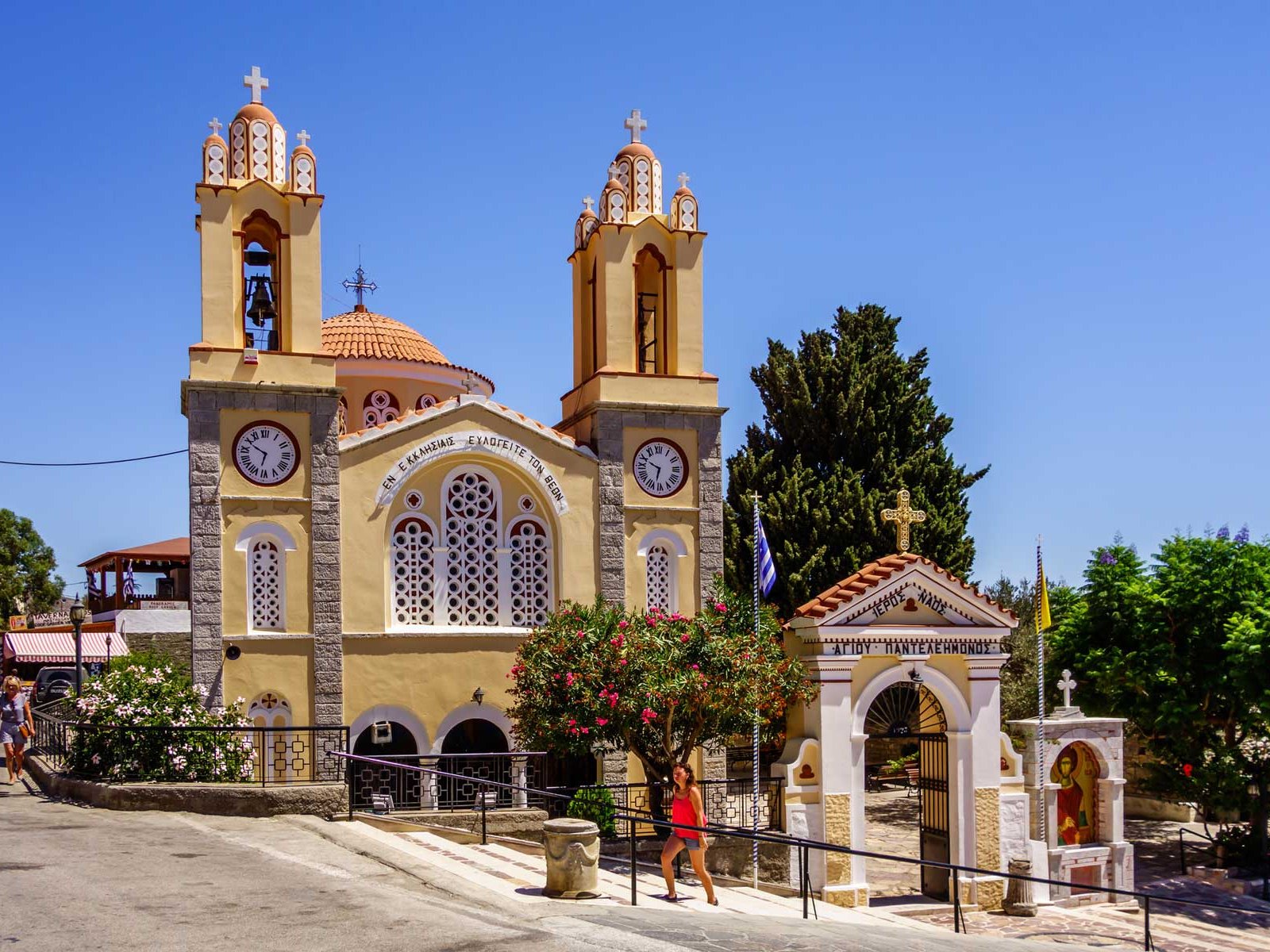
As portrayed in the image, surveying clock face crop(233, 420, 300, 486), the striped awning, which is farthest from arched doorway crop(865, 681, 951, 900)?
the striped awning

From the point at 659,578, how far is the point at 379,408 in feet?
Answer: 25.0

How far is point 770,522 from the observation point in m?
30.5

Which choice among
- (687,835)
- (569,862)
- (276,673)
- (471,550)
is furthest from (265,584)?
(569,862)

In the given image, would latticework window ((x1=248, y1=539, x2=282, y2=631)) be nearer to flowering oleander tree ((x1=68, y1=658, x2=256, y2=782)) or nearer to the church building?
the church building

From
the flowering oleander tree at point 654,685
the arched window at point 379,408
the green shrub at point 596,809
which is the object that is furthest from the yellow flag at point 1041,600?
the arched window at point 379,408

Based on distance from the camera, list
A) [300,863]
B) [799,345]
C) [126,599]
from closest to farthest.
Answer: [300,863] → [126,599] → [799,345]

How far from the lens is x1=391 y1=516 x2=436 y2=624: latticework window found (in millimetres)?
21812

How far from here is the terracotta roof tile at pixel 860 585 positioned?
19.2 metres

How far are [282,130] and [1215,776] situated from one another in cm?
2017

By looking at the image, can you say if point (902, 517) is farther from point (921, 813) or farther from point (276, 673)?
point (276, 673)

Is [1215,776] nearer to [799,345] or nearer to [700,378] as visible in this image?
[700,378]

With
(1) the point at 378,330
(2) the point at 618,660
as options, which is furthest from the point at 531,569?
(1) the point at 378,330

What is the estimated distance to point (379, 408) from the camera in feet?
88.3

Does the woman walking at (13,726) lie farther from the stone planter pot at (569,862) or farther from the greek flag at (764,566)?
the greek flag at (764,566)
